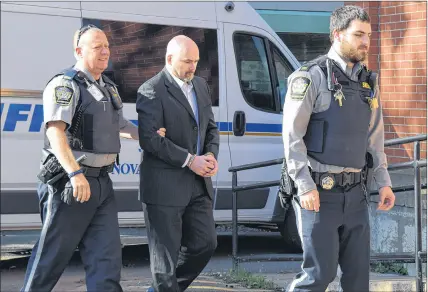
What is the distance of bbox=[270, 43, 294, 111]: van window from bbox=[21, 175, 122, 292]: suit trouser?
12.0ft

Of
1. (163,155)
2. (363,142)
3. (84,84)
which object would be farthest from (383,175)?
(84,84)

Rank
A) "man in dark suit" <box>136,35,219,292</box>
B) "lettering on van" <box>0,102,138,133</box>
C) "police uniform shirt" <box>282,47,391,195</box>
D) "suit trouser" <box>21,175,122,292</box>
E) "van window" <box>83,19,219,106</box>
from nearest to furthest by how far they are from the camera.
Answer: "police uniform shirt" <box>282,47,391,195</box>
"suit trouser" <box>21,175,122,292</box>
"man in dark suit" <box>136,35,219,292</box>
"lettering on van" <box>0,102,138,133</box>
"van window" <box>83,19,219,106</box>

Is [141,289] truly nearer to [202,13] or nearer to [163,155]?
[163,155]

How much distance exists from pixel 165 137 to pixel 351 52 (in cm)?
124

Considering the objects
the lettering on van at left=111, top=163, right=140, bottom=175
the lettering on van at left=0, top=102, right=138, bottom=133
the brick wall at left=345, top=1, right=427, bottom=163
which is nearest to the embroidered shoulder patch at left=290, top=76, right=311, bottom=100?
the brick wall at left=345, top=1, right=427, bottom=163

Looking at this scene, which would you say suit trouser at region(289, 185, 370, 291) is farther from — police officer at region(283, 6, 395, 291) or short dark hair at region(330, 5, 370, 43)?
short dark hair at region(330, 5, 370, 43)

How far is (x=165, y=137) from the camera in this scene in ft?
16.6

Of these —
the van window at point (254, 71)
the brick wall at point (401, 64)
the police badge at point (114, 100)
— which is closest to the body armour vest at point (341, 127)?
the police badge at point (114, 100)

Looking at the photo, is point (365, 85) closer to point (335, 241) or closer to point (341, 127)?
point (341, 127)

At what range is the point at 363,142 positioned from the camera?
4645mm

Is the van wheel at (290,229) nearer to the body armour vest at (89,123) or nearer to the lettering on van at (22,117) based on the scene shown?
the lettering on van at (22,117)

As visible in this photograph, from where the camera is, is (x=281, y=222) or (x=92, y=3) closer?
(x=92, y=3)

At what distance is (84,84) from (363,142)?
1.61 meters

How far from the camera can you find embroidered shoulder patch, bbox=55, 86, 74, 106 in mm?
4621
